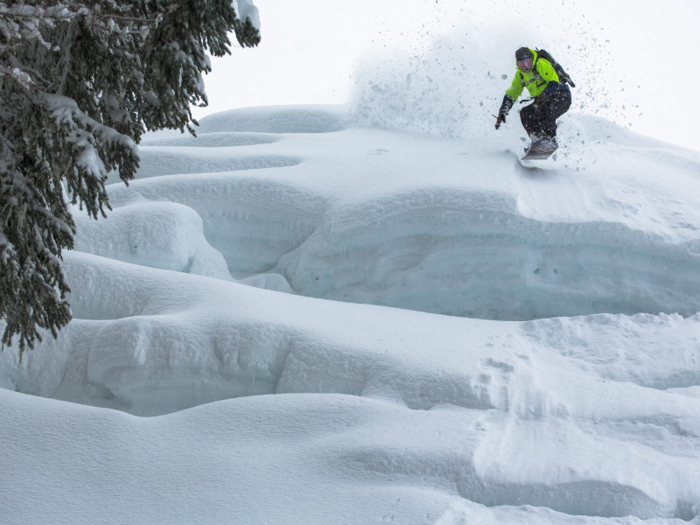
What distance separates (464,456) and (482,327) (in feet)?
6.97

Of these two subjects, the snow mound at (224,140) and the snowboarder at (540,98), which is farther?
the snow mound at (224,140)

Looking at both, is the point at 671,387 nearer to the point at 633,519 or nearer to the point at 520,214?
the point at 633,519

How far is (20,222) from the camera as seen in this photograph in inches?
130

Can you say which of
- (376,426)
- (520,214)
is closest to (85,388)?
(376,426)

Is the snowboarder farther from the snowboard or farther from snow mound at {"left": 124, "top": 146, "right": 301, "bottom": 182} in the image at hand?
snow mound at {"left": 124, "top": 146, "right": 301, "bottom": 182}

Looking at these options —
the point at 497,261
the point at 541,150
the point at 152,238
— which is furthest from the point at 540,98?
the point at 152,238

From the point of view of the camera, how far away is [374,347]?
5.07 meters

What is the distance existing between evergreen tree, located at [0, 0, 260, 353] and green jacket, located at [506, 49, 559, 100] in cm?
534

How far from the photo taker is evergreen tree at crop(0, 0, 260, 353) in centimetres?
327

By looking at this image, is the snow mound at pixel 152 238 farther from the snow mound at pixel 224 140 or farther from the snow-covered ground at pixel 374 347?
the snow mound at pixel 224 140

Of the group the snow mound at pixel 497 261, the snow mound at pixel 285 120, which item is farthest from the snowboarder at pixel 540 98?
the snow mound at pixel 285 120

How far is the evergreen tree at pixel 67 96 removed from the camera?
3.27 meters

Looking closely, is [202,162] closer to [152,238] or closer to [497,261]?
[152,238]

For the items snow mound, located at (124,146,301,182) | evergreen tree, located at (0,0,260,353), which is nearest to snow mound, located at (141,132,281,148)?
snow mound, located at (124,146,301,182)
